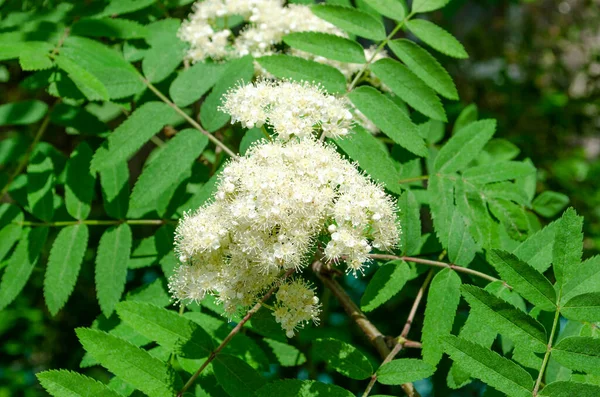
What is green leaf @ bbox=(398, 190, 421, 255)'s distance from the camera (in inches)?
72.9

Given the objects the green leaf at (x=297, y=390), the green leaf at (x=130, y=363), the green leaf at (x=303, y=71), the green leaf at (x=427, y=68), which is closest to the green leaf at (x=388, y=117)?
the green leaf at (x=303, y=71)

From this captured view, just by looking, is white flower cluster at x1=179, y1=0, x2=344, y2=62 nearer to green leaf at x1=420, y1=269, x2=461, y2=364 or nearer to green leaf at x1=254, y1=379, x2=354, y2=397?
green leaf at x1=420, y1=269, x2=461, y2=364

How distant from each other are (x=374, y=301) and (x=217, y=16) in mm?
1338

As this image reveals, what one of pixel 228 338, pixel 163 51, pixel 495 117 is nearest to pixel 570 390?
pixel 228 338

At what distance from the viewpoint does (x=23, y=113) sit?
7.86 feet

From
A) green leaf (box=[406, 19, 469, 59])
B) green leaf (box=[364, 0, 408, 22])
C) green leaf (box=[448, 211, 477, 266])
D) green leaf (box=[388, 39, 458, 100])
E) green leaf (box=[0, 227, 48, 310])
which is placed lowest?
green leaf (box=[0, 227, 48, 310])

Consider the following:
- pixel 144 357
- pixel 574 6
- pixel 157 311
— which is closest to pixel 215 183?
pixel 157 311

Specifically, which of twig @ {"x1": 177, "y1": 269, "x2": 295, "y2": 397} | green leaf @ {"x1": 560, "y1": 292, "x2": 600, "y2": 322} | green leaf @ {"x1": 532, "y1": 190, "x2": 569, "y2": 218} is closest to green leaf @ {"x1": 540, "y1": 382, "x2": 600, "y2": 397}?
green leaf @ {"x1": 560, "y1": 292, "x2": 600, "y2": 322}

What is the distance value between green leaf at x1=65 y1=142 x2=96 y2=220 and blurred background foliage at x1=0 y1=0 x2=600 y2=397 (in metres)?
0.22

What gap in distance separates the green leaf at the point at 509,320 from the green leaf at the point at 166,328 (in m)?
0.79

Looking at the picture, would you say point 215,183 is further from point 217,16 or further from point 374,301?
point 217,16

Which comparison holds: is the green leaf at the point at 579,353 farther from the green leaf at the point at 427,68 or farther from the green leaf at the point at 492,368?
the green leaf at the point at 427,68

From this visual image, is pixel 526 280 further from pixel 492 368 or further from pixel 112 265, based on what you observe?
pixel 112 265

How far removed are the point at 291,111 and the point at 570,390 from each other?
1027 mm
